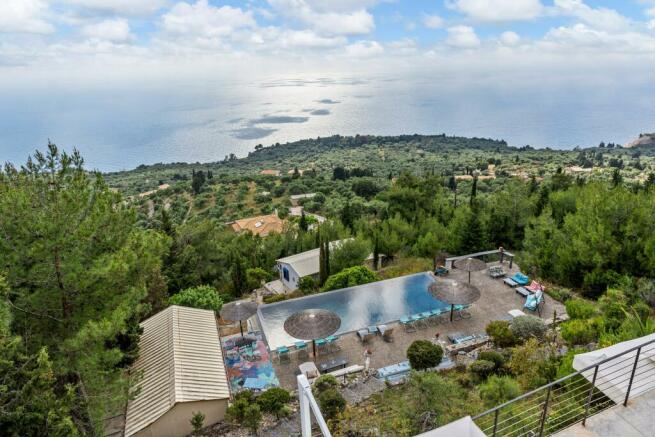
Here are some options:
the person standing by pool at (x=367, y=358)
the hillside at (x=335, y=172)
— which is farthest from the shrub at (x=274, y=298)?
the hillside at (x=335, y=172)

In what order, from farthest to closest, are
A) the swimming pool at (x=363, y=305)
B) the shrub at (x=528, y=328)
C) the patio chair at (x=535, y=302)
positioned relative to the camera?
the swimming pool at (x=363, y=305) < the patio chair at (x=535, y=302) < the shrub at (x=528, y=328)

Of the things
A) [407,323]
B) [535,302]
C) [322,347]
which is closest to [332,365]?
[322,347]

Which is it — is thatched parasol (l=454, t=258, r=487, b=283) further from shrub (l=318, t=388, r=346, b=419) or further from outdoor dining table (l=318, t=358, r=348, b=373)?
shrub (l=318, t=388, r=346, b=419)

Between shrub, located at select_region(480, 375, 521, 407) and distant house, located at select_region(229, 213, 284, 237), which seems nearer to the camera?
shrub, located at select_region(480, 375, 521, 407)

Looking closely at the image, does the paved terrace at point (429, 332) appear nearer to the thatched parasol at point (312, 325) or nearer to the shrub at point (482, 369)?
the thatched parasol at point (312, 325)

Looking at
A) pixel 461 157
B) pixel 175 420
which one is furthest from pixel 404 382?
pixel 461 157

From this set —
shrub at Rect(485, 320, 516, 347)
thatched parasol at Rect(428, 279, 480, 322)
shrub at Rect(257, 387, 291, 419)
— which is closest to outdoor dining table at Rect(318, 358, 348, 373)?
shrub at Rect(257, 387, 291, 419)

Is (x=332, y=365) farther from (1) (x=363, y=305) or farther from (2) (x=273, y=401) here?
(1) (x=363, y=305)
